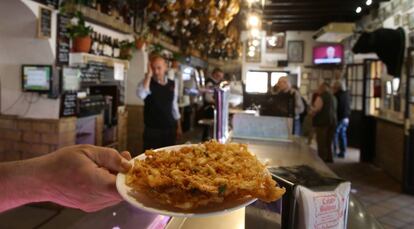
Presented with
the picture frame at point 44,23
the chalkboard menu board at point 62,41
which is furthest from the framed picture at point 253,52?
the picture frame at point 44,23

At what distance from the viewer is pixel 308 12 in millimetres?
6855

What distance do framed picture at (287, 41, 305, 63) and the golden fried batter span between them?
8269 millimetres

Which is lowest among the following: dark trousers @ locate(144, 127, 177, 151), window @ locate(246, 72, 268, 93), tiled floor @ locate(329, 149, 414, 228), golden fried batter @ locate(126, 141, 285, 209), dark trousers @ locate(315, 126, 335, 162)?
tiled floor @ locate(329, 149, 414, 228)

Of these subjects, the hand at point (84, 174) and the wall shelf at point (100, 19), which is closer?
the hand at point (84, 174)

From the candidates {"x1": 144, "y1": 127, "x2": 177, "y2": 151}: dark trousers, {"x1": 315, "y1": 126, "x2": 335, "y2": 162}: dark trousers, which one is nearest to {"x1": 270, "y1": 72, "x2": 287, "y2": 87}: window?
{"x1": 144, "y1": 127, "x2": 177, "y2": 151}: dark trousers

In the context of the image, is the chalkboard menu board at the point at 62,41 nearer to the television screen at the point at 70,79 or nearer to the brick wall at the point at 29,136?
the television screen at the point at 70,79

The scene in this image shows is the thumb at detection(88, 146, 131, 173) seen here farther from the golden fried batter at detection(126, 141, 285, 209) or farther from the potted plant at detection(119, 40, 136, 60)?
the potted plant at detection(119, 40, 136, 60)

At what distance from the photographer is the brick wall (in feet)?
12.3

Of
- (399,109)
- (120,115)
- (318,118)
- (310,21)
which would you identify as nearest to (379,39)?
(399,109)

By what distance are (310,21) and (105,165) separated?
25.2 ft

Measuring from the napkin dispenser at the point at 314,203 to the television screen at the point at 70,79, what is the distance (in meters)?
3.65

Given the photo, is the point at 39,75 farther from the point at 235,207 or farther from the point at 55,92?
the point at 235,207

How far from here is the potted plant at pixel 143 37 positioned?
5.68 metres

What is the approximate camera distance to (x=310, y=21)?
7695mm
